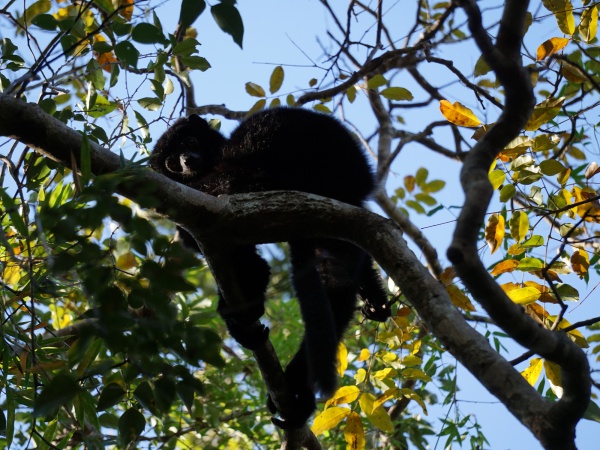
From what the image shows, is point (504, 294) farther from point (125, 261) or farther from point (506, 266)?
point (125, 261)

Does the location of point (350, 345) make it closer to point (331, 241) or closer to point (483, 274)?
point (331, 241)

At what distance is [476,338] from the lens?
1.99 metres

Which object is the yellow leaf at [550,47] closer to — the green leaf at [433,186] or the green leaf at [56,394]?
the green leaf at [433,186]

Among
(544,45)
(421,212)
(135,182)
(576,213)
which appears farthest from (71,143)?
(421,212)

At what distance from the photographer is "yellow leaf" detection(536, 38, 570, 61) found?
3.19 metres

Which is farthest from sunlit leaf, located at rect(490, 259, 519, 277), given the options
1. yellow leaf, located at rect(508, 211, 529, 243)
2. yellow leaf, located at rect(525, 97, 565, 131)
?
yellow leaf, located at rect(525, 97, 565, 131)

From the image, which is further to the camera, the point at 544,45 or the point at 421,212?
the point at 421,212

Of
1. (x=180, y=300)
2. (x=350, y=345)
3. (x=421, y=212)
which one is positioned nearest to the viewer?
(x=180, y=300)

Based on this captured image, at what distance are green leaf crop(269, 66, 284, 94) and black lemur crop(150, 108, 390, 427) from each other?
61 centimetres

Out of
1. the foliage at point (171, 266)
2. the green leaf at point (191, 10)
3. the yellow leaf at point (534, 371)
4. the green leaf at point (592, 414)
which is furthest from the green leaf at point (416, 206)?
the green leaf at point (191, 10)

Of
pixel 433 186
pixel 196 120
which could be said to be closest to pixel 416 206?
pixel 433 186

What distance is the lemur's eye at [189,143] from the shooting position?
4906 mm

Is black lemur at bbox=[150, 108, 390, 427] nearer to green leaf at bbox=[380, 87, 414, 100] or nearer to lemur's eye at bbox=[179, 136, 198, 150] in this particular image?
green leaf at bbox=[380, 87, 414, 100]

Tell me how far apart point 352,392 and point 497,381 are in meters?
1.67
